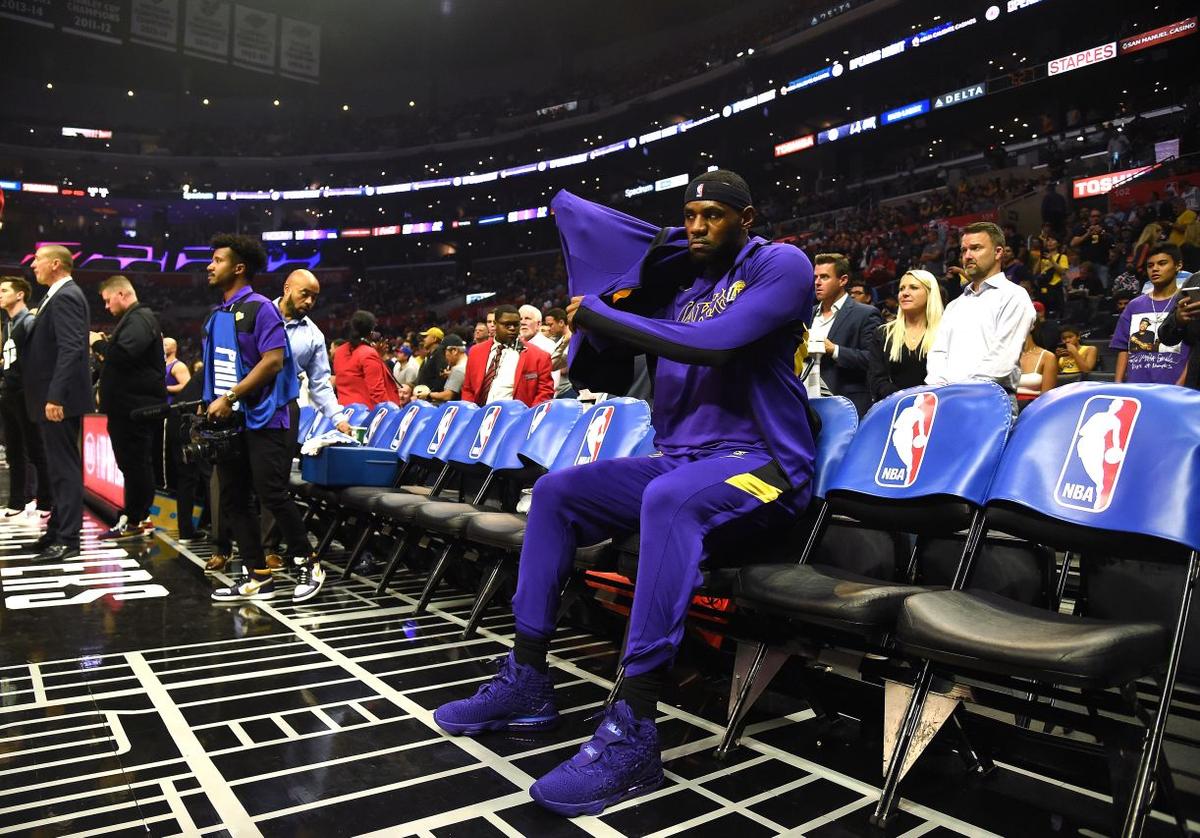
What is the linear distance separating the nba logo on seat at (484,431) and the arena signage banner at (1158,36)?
16.5m

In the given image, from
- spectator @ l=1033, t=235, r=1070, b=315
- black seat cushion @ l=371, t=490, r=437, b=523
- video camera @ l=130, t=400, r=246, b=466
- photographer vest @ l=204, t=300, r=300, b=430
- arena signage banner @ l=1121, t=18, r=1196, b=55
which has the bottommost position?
black seat cushion @ l=371, t=490, r=437, b=523

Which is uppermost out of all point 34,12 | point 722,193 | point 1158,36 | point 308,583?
point 34,12

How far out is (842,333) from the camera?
4.14 metres

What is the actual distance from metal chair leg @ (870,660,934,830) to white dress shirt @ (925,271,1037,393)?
195 cm

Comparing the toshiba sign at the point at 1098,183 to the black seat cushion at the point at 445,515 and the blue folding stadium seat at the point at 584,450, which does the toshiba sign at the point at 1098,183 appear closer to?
the blue folding stadium seat at the point at 584,450

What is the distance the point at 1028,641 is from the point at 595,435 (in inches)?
77.2

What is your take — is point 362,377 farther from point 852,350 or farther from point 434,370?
point 852,350

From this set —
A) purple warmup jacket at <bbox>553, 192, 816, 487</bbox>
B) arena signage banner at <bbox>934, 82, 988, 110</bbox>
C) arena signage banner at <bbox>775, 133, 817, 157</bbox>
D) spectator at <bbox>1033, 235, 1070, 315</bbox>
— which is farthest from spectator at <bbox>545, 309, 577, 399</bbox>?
arena signage banner at <bbox>775, 133, 817, 157</bbox>

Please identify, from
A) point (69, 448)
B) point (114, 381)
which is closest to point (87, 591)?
point (69, 448)

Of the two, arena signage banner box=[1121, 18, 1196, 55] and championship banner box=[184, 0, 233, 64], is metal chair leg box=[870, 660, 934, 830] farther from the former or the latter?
championship banner box=[184, 0, 233, 64]

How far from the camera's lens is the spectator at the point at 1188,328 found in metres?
3.18

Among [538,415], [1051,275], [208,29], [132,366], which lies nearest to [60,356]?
[132,366]

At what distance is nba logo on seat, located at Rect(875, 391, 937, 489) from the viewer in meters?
2.15

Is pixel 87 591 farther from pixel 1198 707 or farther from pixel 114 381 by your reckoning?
pixel 1198 707
